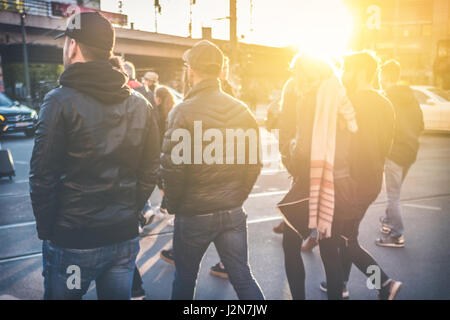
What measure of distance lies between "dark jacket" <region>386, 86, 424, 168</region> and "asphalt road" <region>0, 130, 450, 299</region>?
1093mm

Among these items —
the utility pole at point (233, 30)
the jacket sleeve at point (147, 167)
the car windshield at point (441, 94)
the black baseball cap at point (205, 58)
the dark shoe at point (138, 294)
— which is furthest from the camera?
the utility pole at point (233, 30)

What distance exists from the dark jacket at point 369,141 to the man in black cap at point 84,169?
1.70 meters

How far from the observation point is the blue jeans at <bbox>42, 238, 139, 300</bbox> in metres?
1.88

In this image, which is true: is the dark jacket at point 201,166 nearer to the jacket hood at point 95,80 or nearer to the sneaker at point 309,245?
the jacket hood at point 95,80

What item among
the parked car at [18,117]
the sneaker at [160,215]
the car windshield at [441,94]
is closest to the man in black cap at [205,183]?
the sneaker at [160,215]

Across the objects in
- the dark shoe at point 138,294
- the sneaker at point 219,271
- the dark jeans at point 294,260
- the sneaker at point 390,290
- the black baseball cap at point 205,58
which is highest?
the black baseball cap at point 205,58

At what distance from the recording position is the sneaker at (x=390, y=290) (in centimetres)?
316

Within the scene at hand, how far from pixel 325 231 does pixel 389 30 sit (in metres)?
51.4

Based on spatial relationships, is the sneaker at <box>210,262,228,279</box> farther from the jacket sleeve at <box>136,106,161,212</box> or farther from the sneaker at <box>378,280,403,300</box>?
the jacket sleeve at <box>136,106,161,212</box>

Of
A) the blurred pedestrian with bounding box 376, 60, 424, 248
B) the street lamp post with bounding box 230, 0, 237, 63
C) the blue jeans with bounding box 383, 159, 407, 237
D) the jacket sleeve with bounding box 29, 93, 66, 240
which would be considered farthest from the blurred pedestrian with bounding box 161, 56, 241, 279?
the street lamp post with bounding box 230, 0, 237, 63

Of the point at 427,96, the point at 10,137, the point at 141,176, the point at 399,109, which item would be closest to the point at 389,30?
the point at 427,96

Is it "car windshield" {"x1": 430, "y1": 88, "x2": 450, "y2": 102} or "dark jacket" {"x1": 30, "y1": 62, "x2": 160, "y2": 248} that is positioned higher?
"dark jacket" {"x1": 30, "y1": 62, "x2": 160, "y2": 248}

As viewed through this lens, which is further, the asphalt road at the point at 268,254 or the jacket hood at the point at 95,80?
the asphalt road at the point at 268,254

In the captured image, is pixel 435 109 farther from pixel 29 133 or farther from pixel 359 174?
pixel 29 133
